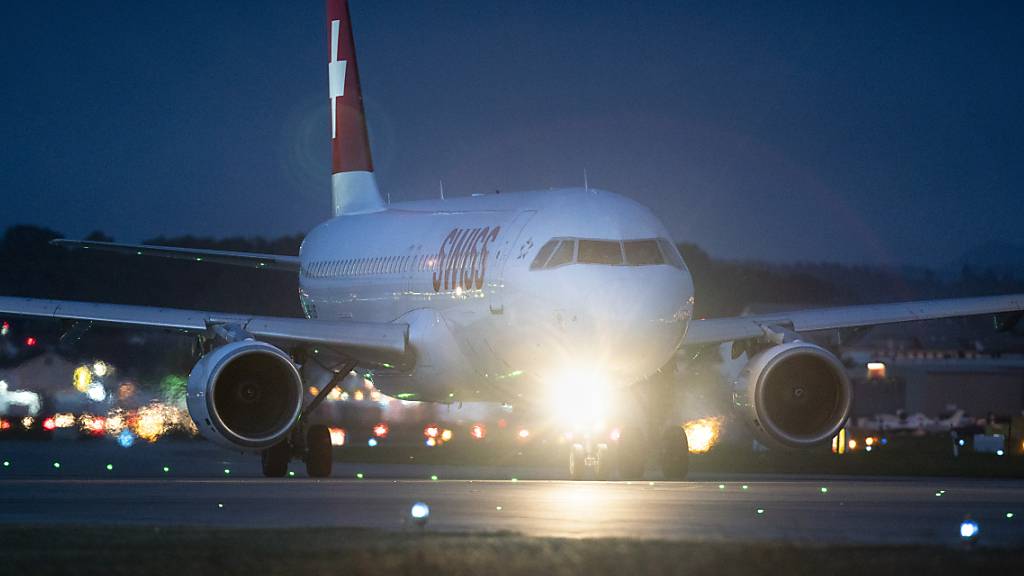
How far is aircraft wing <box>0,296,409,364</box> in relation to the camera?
2855 centimetres

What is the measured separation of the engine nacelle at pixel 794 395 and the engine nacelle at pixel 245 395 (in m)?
6.48

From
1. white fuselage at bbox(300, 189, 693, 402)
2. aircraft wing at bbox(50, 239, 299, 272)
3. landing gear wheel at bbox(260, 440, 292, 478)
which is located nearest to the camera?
white fuselage at bbox(300, 189, 693, 402)

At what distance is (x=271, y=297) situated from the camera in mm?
51375

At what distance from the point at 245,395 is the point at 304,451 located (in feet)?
9.49

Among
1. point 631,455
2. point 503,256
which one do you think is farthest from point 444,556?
point 631,455

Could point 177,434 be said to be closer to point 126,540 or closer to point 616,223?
point 616,223

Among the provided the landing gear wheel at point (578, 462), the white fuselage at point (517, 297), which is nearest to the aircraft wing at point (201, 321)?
the white fuselage at point (517, 297)

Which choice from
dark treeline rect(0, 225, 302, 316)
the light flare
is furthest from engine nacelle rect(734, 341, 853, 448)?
dark treeline rect(0, 225, 302, 316)

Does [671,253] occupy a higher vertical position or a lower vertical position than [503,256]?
lower

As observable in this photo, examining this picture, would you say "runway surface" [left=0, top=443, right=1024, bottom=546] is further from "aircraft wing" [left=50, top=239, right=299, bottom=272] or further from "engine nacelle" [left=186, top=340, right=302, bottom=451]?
"aircraft wing" [left=50, top=239, right=299, bottom=272]

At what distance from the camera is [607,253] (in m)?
25.9

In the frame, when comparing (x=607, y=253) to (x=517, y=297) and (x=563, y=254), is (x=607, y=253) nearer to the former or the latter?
(x=563, y=254)

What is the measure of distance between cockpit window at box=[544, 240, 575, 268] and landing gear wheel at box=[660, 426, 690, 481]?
3642 millimetres

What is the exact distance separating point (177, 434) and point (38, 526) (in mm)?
23794
